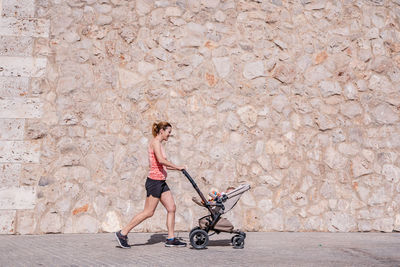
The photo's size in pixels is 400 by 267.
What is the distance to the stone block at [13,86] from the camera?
6871 millimetres

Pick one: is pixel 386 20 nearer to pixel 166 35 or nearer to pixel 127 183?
pixel 166 35

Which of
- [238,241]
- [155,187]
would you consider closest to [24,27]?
[155,187]

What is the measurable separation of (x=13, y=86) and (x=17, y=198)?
1.93m

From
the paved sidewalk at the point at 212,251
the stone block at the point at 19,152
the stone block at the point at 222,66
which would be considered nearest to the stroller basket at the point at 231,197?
the paved sidewalk at the point at 212,251

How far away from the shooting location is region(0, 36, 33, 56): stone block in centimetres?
698

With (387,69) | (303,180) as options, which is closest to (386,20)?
(387,69)

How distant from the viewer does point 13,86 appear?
22.7 feet

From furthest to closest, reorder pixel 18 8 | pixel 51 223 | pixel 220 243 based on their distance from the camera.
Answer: pixel 18 8, pixel 51 223, pixel 220 243

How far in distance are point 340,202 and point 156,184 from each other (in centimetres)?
358

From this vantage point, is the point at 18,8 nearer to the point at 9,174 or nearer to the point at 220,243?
the point at 9,174

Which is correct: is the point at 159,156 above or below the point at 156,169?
above

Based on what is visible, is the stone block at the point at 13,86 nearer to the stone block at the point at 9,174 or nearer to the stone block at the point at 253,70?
the stone block at the point at 9,174

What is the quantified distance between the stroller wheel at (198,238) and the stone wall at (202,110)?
1391 millimetres

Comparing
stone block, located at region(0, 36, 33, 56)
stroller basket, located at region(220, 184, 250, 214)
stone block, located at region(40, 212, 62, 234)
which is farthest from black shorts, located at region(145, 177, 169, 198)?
stone block, located at region(0, 36, 33, 56)
